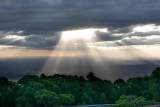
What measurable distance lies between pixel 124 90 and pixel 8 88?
17.3 metres

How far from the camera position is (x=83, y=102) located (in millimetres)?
29531

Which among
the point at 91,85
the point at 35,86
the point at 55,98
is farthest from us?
the point at 91,85

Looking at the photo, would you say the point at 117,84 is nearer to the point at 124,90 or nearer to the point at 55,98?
the point at 124,90

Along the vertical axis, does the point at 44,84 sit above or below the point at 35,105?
above

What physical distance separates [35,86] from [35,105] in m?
3.40

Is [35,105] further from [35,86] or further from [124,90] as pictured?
[124,90]

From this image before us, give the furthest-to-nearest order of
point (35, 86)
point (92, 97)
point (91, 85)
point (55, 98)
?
point (91, 85) < point (92, 97) < point (35, 86) < point (55, 98)

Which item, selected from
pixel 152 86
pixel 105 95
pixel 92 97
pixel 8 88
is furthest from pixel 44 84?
pixel 152 86

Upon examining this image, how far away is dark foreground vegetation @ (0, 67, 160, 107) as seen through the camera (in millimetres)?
24994

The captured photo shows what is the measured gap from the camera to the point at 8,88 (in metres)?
29.0

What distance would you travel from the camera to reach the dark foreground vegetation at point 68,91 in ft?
82.0

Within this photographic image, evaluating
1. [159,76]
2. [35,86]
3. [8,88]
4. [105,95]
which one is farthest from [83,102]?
[159,76]

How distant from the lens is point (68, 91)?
32.5 metres

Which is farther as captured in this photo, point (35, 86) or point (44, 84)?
point (44, 84)
